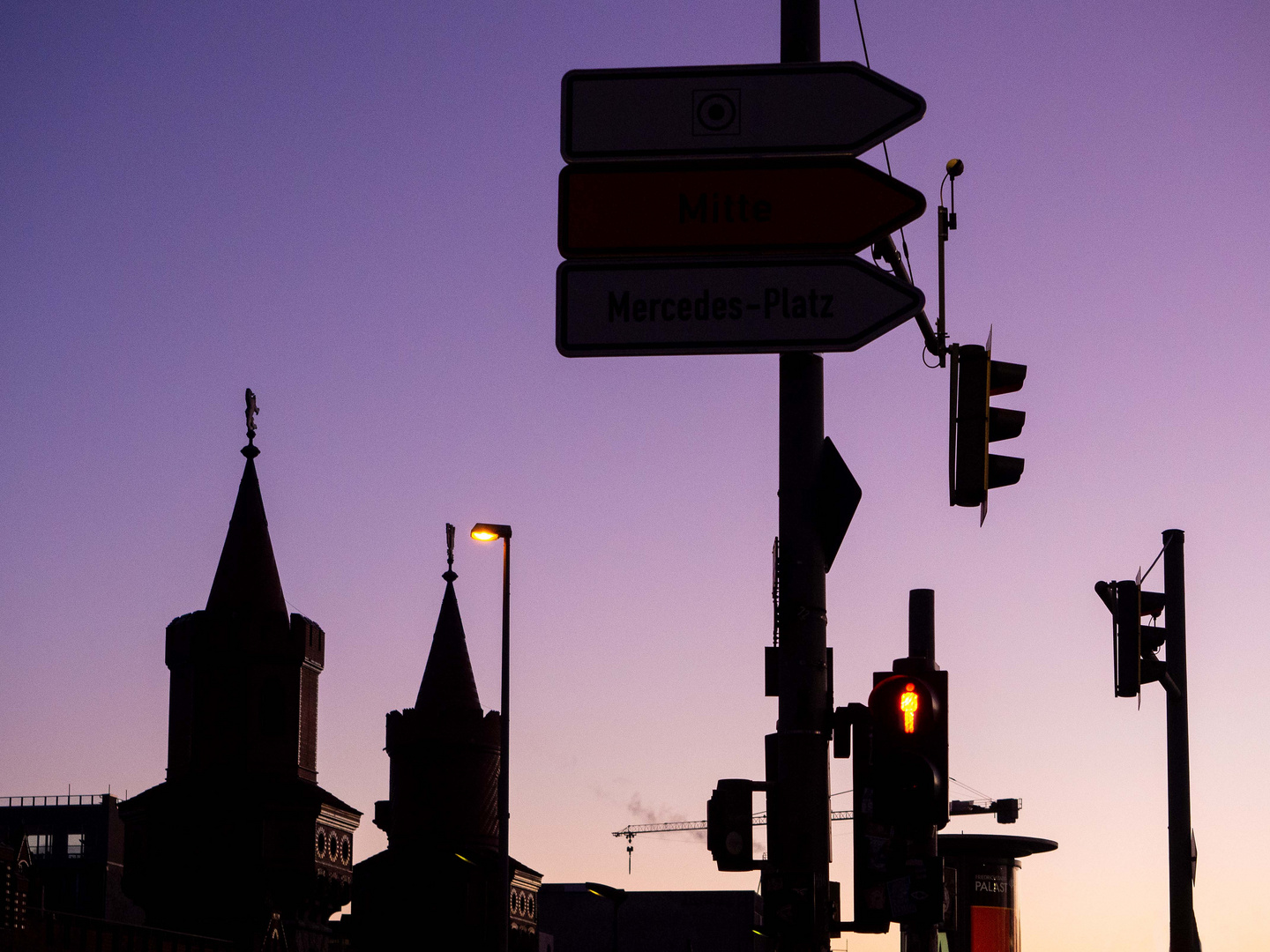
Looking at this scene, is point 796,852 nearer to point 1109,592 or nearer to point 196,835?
point 1109,592

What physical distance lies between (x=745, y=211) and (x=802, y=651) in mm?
1917

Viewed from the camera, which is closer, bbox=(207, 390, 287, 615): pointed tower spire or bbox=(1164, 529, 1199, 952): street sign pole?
bbox=(1164, 529, 1199, 952): street sign pole

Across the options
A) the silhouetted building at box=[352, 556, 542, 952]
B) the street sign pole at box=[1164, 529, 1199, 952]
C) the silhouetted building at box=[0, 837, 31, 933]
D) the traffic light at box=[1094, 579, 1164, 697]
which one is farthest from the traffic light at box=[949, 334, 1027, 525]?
the silhouetted building at box=[352, 556, 542, 952]

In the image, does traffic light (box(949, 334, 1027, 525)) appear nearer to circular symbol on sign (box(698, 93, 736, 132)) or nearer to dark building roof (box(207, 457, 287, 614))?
circular symbol on sign (box(698, 93, 736, 132))

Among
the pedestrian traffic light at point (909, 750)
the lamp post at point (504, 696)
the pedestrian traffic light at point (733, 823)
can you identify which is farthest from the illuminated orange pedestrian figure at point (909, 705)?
the lamp post at point (504, 696)

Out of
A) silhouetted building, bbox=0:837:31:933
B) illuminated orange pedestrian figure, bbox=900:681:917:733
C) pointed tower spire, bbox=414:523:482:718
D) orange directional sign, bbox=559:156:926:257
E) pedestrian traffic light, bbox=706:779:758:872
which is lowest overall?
Result: silhouetted building, bbox=0:837:31:933

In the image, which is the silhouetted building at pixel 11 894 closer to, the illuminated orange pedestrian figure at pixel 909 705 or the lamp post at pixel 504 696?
the lamp post at pixel 504 696

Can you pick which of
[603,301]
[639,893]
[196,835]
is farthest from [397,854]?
[603,301]

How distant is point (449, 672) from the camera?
8094 centimetres

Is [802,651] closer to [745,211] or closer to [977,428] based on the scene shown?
[977,428]

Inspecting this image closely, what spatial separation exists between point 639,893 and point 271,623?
8019 centimetres

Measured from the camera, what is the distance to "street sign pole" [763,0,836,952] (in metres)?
7.28

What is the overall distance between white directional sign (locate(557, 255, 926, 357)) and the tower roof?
7431cm

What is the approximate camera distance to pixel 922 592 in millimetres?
12844
